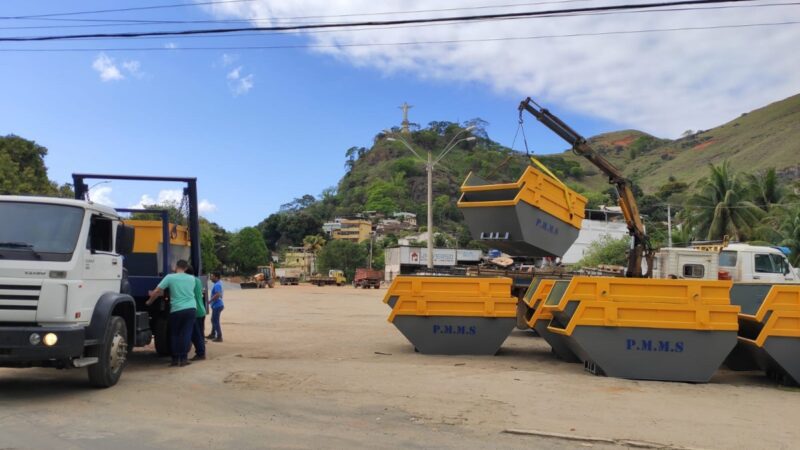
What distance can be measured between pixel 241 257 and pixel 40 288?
90941 mm

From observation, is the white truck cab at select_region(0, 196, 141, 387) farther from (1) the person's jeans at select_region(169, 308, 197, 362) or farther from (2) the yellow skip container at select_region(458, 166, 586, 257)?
(2) the yellow skip container at select_region(458, 166, 586, 257)

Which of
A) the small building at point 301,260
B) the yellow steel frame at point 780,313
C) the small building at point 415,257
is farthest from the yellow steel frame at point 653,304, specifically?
the small building at point 301,260

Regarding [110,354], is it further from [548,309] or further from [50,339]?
[548,309]

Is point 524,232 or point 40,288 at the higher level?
point 524,232

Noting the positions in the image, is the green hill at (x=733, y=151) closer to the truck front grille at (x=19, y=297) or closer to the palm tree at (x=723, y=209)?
the palm tree at (x=723, y=209)

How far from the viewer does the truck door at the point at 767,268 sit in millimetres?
15078

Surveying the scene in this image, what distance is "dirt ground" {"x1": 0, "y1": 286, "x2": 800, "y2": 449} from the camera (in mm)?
5855

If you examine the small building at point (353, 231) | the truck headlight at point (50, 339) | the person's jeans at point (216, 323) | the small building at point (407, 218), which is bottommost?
the person's jeans at point (216, 323)

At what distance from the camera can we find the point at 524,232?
41.1ft

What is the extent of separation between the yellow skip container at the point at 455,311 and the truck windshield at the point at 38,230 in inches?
224

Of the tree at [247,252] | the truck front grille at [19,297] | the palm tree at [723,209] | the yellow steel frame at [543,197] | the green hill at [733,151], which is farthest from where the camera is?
the green hill at [733,151]

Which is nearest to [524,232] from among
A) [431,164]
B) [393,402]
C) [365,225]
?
[393,402]

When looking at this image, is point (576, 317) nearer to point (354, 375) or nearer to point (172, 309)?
point (354, 375)

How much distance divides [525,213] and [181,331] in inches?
275
